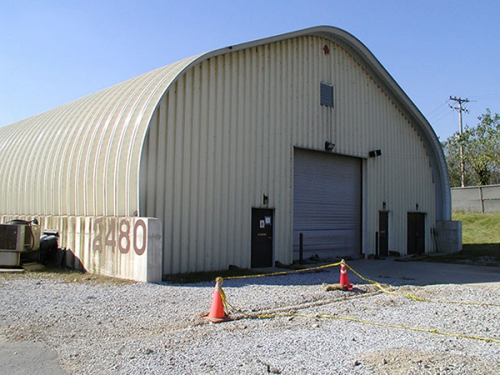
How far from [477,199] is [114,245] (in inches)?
1213

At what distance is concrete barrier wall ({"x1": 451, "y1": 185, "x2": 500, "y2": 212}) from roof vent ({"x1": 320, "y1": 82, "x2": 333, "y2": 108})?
834 inches

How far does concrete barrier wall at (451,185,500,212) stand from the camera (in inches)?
1363

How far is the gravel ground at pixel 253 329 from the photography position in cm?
573

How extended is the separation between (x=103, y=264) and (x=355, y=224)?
1088 centimetres

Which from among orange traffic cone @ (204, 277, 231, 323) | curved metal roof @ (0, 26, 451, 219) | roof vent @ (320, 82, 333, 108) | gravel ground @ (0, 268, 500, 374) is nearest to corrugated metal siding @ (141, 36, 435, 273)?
roof vent @ (320, 82, 333, 108)

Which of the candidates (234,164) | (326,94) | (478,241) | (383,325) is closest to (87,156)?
(234,164)

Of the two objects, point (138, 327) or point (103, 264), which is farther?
point (103, 264)

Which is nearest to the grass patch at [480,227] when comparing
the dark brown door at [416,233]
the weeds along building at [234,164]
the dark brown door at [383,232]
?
the dark brown door at [416,233]

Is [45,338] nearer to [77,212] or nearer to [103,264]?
[103,264]

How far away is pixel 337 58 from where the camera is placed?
783 inches

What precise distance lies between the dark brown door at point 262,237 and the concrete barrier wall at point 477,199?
24.7m

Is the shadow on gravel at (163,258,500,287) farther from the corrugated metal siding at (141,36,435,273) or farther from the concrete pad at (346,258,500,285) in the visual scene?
the corrugated metal siding at (141,36,435,273)

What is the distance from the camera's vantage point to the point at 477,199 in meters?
36.0

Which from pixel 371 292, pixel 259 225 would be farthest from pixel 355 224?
pixel 371 292
